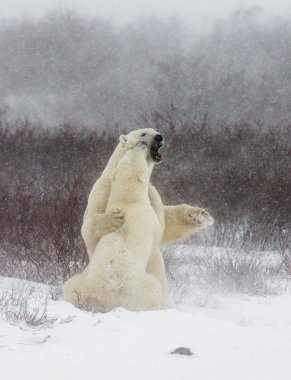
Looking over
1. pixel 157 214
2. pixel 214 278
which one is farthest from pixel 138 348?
pixel 214 278

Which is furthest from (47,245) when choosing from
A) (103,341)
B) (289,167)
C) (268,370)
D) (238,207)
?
(289,167)

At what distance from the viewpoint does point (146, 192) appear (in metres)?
4.05

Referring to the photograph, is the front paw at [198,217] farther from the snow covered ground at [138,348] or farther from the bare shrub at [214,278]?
the bare shrub at [214,278]

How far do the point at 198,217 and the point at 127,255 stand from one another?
69 cm

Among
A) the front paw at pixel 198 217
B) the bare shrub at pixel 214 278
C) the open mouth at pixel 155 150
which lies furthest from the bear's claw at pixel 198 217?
the bare shrub at pixel 214 278

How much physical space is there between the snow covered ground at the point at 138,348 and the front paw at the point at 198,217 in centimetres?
101

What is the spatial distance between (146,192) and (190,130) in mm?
17655

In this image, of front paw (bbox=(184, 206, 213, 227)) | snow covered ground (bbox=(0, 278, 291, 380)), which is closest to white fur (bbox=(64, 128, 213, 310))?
front paw (bbox=(184, 206, 213, 227))

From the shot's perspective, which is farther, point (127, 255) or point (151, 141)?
point (151, 141)

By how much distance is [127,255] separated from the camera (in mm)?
3725

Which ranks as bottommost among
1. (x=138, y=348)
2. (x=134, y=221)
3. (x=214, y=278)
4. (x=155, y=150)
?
(x=214, y=278)

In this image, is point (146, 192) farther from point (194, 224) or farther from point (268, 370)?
point (268, 370)

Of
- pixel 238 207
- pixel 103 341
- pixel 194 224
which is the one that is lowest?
pixel 238 207

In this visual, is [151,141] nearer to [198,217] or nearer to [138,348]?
[198,217]
